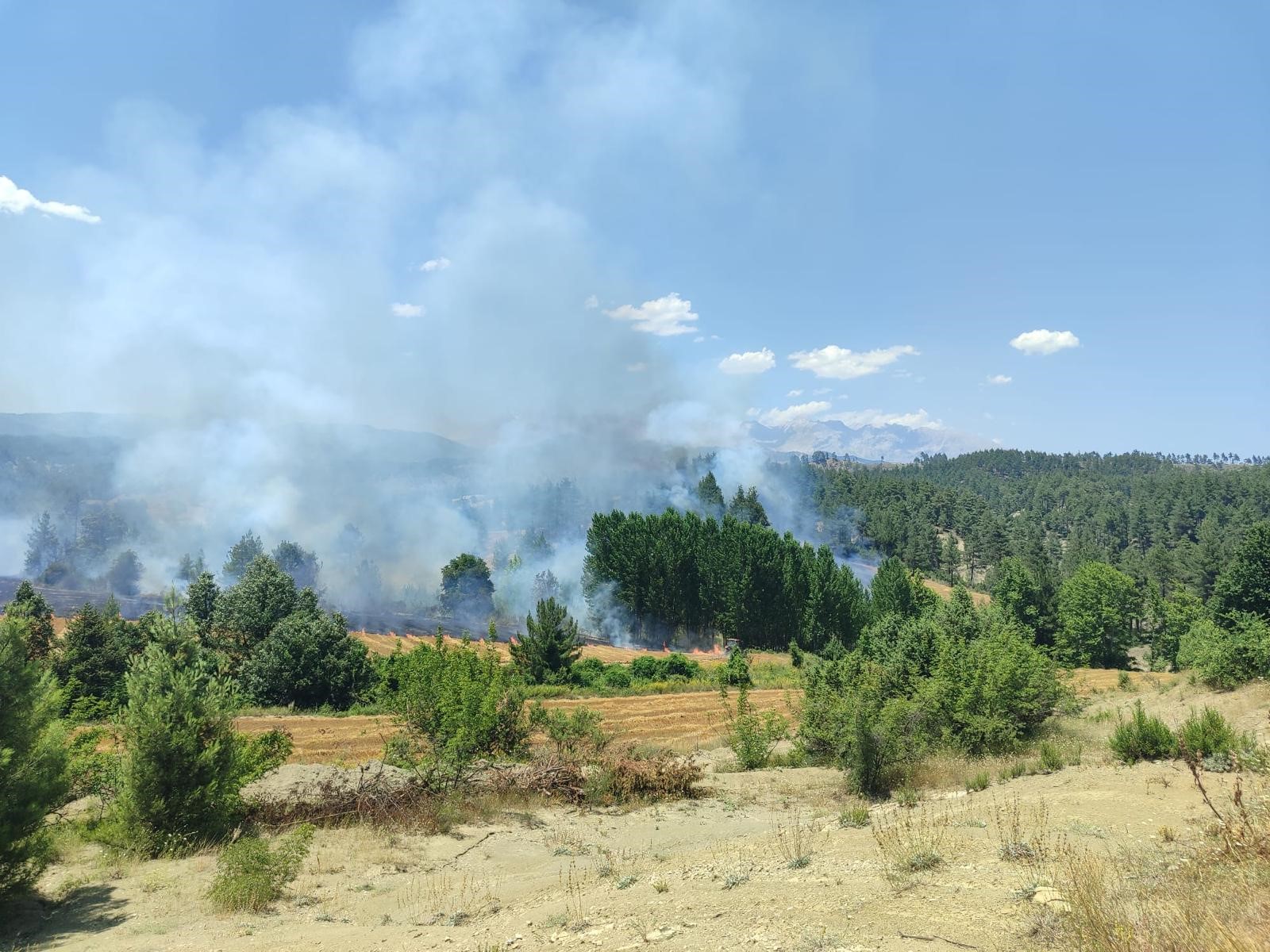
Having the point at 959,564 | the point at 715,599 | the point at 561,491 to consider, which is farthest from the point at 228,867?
the point at 959,564

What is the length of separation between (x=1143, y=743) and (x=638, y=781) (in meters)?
11.9

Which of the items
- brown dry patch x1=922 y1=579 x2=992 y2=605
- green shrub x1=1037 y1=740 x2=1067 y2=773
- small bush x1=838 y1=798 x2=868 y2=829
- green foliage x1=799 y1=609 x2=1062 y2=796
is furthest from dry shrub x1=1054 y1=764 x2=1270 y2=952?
brown dry patch x1=922 y1=579 x2=992 y2=605

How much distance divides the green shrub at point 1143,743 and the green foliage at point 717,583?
57.6m

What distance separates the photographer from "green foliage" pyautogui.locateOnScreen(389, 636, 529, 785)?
57.3ft

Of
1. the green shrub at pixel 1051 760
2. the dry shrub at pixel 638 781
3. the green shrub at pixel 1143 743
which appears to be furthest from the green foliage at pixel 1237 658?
the dry shrub at pixel 638 781

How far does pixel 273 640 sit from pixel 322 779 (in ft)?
71.6

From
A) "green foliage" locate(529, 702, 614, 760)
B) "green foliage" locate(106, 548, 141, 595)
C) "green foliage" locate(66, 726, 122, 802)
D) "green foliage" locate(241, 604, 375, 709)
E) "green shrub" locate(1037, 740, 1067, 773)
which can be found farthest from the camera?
"green foliage" locate(106, 548, 141, 595)

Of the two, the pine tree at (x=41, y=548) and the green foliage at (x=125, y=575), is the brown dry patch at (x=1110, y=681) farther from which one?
the pine tree at (x=41, y=548)

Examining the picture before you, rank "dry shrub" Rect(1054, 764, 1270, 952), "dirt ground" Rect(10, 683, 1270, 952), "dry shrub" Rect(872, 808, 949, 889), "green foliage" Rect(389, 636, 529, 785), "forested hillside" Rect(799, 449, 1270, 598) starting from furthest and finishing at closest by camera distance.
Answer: "forested hillside" Rect(799, 449, 1270, 598), "green foliage" Rect(389, 636, 529, 785), "dry shrub" Rect(872, 808, 949, 889), "dirt ground" Rect(10, 683, 1270, 952), "dry shrub" Rect(1054, 764, 1270, 952)

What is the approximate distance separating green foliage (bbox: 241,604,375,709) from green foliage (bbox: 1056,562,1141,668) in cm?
6538

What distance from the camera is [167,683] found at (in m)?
13.0

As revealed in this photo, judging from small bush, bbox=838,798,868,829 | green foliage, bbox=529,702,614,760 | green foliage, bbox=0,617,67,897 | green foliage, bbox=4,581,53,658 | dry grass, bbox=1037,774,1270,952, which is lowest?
small bush, bbox=838,798,868,829

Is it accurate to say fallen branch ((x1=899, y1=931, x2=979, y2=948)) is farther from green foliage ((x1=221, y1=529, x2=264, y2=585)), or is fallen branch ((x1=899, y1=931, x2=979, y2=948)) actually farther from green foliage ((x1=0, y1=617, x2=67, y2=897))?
green foliage ((x1=221, y1=529, x2=264, y2=585))

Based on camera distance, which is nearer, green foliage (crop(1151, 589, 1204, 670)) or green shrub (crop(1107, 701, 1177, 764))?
green shrub (crop(1107, 701, 1177, 764))
